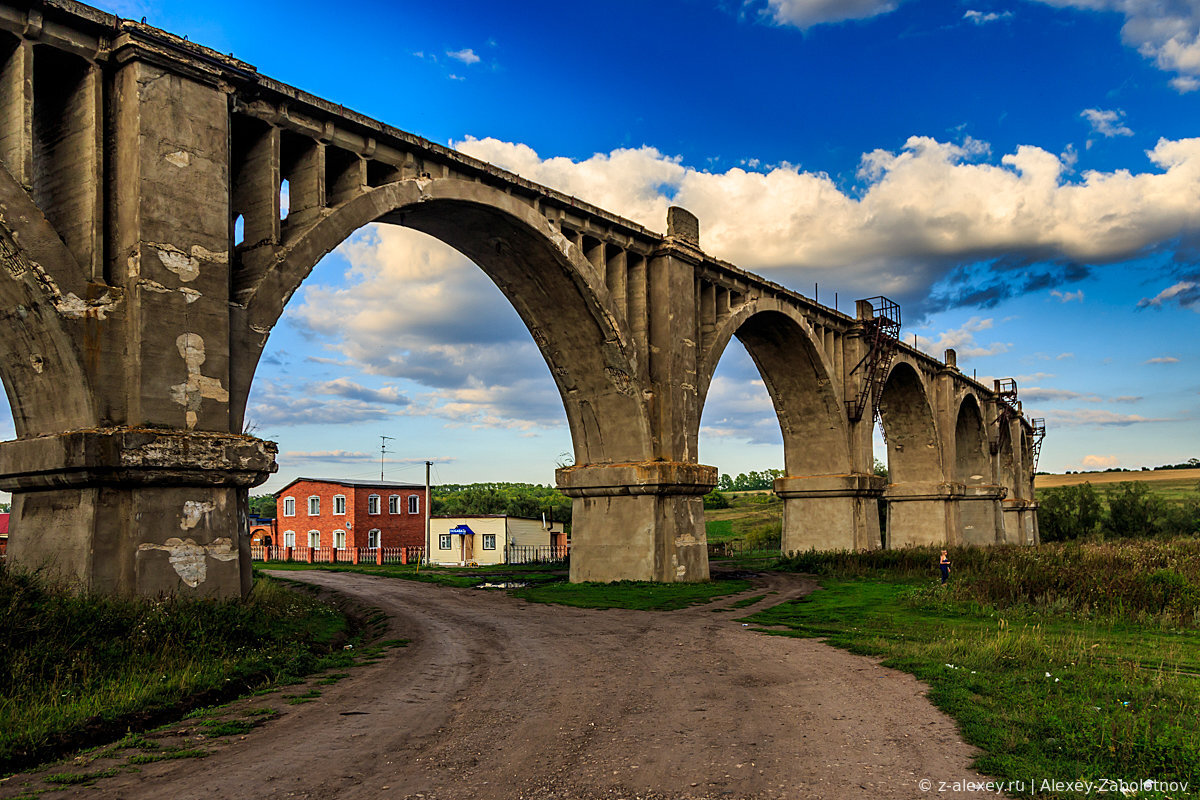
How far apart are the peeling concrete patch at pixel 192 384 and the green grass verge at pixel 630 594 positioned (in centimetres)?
825

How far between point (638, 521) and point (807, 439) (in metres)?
12.4

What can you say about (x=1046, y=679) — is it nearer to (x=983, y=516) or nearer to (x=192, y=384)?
(x=192, y=384)

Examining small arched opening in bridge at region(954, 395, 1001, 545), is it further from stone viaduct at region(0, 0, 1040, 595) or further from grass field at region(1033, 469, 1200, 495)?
grass field at region(1033, 469, 1200, 495)

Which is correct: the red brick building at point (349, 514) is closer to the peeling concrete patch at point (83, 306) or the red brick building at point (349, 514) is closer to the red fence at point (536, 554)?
the red fence at point (536, 554)

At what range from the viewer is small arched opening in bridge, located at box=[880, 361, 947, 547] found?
126 ft

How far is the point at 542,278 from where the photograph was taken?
1981 centimetres

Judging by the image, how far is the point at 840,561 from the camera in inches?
1061

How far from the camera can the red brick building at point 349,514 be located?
155 ft

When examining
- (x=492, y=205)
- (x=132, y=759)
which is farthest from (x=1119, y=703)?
(x=492, y=205)

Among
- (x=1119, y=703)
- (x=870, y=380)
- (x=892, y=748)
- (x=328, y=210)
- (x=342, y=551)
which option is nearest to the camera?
(x=892, y=748)

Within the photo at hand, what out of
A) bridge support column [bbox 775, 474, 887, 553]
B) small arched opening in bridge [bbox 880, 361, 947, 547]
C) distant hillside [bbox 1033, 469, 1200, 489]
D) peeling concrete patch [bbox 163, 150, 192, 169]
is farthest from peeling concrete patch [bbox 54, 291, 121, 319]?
distant hillside [bbox 1033, 469, 1200, 489]

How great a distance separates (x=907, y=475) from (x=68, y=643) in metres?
37.0

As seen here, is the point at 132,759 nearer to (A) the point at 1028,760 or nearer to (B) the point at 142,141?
(A) the point at 1028,760

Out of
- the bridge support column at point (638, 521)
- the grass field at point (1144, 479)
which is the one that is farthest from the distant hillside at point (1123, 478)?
the bridge support column at point (638, 521)
